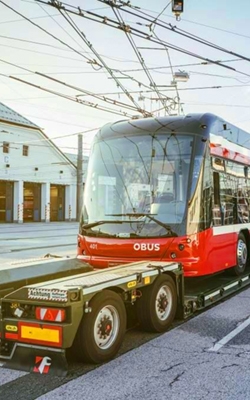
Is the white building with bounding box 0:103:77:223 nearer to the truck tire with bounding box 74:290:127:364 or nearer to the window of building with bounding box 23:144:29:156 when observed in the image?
the window of building with bounding box 23:144:29:156

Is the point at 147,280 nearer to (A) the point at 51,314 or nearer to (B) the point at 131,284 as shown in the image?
(B) the point at 131,284

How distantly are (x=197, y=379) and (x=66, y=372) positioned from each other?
1.26 meters

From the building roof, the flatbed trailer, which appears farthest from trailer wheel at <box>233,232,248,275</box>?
the building roof

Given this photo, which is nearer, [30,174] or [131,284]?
[131,284]

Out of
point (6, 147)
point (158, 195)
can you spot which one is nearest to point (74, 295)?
point (158, 195)

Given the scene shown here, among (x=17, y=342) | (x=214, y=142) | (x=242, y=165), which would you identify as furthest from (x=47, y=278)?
(x=242, y=165)

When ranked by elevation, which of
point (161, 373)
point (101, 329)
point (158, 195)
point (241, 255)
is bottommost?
point (161, 373)

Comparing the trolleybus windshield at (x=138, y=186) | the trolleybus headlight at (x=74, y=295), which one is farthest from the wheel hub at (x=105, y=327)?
the trolleybus windshield at (x=138, y=186)

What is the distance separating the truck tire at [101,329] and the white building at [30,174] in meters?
40.6

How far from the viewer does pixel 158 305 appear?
6.39 meters

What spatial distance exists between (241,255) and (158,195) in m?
Result: 3.09

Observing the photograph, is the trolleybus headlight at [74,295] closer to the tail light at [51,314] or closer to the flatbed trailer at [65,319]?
the flatbed trailer at [65,319]

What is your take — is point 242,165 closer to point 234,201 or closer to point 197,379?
point 234,201

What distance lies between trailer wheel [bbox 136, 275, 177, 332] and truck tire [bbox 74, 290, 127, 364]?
2.11 ft
